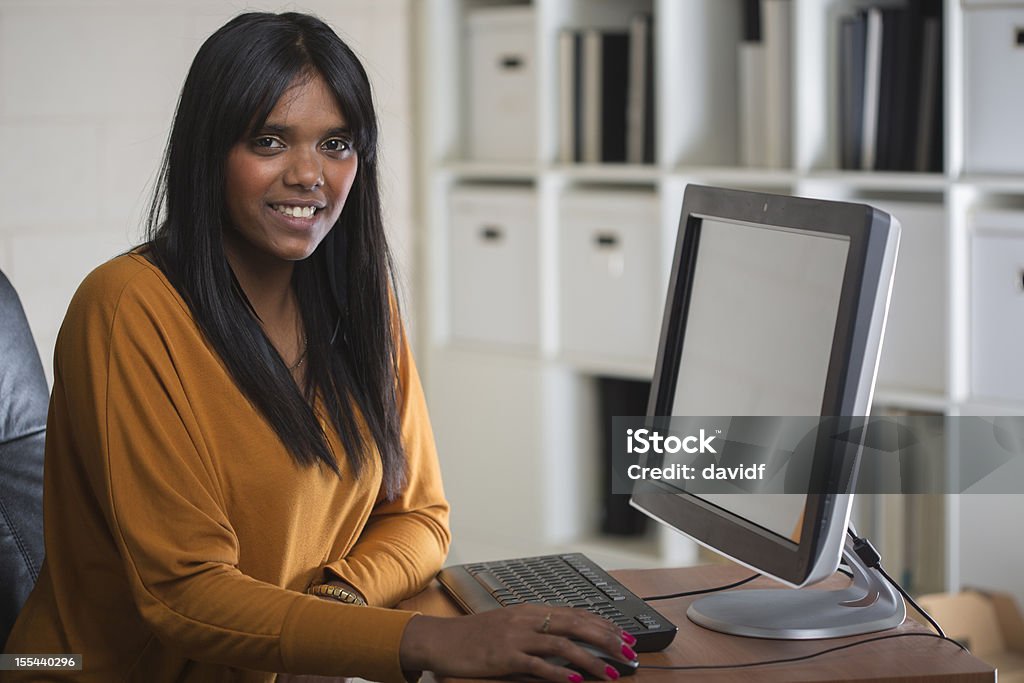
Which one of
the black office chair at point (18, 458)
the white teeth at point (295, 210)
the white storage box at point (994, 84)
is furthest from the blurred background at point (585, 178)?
the white teeth at point (295, 210)

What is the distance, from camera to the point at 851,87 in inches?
101

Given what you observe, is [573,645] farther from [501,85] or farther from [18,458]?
[501,85]

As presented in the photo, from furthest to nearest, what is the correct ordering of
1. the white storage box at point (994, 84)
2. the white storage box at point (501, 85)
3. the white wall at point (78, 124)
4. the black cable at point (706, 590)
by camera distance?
the white storage box at point (501, 85), the white wall at point (78, 124), the white storage box at point (994, 84), the black cable at point (706, 590)


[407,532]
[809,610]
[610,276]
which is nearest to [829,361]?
[809,610]

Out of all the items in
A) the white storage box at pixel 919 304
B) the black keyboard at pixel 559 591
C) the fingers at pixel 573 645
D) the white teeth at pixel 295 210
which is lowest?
the black keyboard at pixel 559 591

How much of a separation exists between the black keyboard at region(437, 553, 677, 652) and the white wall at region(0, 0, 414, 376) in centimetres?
156

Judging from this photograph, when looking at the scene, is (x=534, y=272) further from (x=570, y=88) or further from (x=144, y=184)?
(x=144, y=184)

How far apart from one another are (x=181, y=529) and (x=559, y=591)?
0.38m

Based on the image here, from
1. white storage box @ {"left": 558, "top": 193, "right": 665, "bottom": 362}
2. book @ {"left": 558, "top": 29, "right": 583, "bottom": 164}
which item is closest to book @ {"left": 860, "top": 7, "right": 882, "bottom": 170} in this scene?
white storage box @ {"left": 558, "top": 193, "right": 665, "bottom": 362}

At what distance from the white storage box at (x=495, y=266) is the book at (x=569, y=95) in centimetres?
14

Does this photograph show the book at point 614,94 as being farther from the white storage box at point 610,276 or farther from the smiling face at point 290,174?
the smiling face at point 290,174

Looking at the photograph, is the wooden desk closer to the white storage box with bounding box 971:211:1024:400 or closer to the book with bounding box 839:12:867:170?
the white storage box with bounding box 971:211:1024:400

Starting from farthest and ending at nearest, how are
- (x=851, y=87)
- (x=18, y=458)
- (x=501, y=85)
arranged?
1. (x=501, y=85)
2. (x=851, y=87)
3. (x=18, y=458)

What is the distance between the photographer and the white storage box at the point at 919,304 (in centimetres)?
244
